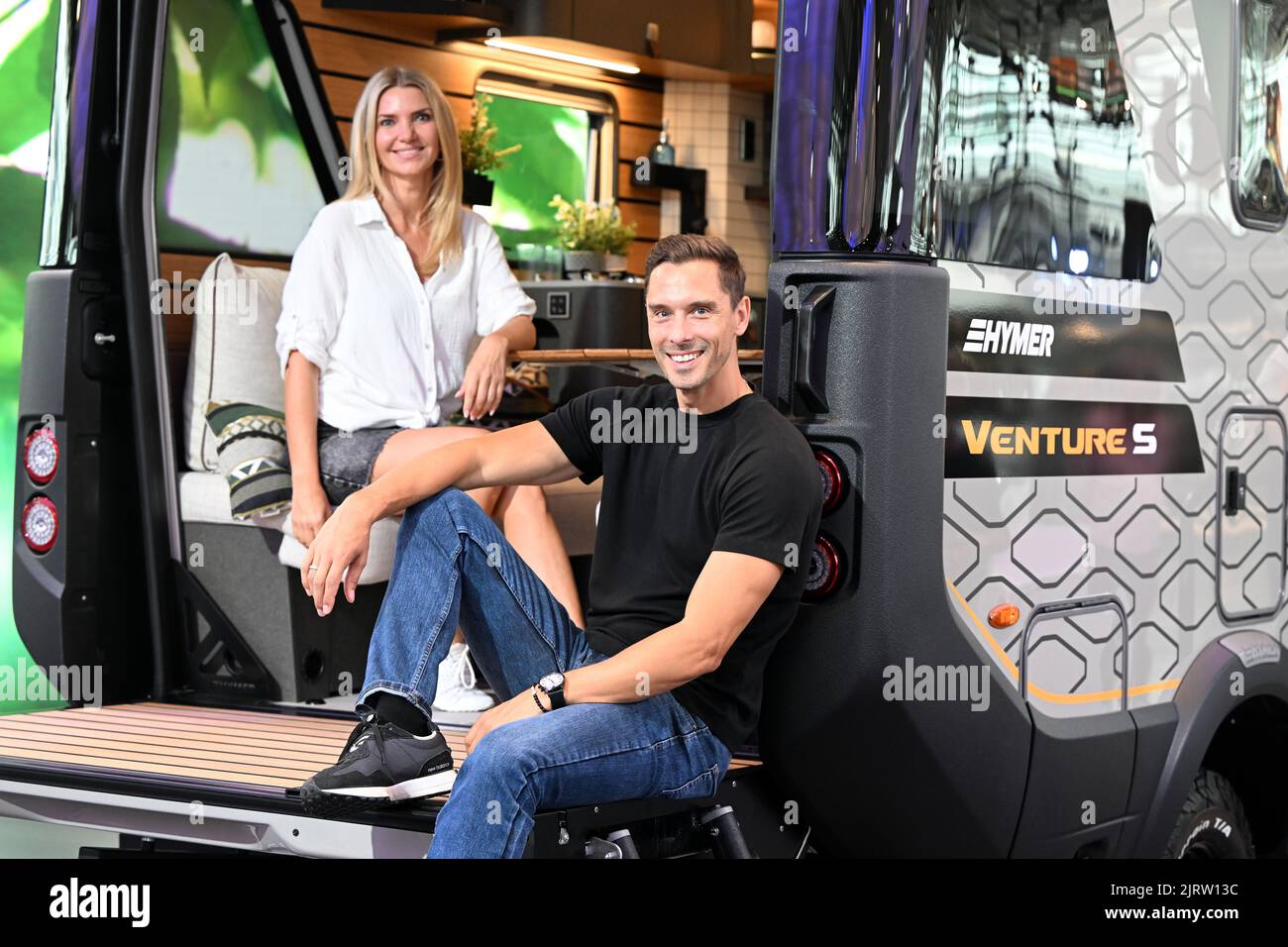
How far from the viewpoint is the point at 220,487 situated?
4.16m

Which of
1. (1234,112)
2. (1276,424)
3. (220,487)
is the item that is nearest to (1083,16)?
(1234,112)

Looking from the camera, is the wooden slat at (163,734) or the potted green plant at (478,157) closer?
the wooden slat at (163,734)

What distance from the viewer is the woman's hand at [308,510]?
3.95m

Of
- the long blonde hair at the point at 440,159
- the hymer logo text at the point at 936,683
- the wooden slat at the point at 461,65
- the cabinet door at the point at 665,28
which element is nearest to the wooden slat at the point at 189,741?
the hymer logo text at the point at 936,683

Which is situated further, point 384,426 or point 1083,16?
point 384,426

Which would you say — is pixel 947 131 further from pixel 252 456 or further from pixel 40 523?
pixel 40 523

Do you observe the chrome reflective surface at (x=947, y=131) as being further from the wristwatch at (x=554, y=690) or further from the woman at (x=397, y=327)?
the woman at (x=397, y=327)

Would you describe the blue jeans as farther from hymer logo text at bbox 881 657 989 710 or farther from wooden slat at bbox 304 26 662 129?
wooden slat at bbox 304 26 662 129

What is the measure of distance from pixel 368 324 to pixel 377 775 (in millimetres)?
1609

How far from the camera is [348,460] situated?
13.5 ft

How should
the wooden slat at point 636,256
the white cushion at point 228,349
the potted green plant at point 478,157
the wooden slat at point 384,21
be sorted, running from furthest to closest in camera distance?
1. the wooden slat at point 636,256
2. the potted green plant at point 478,157
3. the wooden slat at point 384,21
4. the white cushion at point 228,349

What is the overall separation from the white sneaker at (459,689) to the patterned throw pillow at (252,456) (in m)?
0.56
